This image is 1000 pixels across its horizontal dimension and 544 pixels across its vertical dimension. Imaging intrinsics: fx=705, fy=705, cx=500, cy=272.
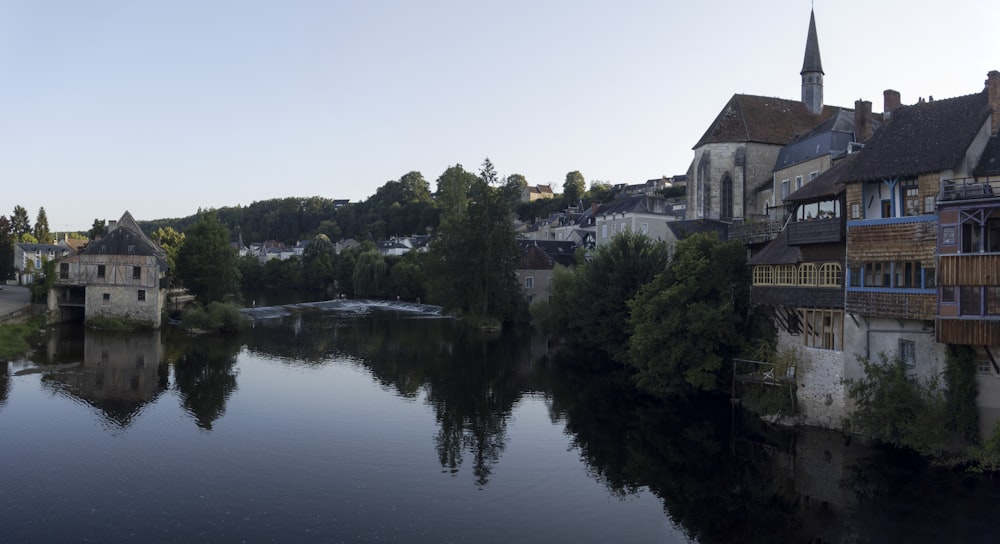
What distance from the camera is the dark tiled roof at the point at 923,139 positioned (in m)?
19.9

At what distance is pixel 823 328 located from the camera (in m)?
23.6

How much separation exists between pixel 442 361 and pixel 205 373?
39.4ft

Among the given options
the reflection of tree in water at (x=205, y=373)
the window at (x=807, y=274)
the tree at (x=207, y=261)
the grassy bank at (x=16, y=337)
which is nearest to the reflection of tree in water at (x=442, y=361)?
the reflection of tree in water at (x=205, y=373)

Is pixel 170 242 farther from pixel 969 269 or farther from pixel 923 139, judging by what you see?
pixel 969 269

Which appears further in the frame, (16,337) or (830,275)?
(16,337)

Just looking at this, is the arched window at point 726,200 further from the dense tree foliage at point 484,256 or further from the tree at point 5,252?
the tree at point 5,252

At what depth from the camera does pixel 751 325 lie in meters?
28.3

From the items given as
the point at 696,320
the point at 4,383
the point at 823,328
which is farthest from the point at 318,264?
the point at 823,328

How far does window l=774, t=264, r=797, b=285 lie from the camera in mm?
24734

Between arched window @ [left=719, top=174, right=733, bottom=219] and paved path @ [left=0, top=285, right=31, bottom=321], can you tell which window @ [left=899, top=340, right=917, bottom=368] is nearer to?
arched window @ [left=719, top=174, right=733, bottom=219]

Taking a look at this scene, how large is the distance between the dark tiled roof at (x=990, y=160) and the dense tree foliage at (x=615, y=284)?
16.3 meters

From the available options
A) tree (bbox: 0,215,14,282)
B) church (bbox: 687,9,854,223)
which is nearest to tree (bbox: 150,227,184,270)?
tree (bbox: 0,215,14,282)

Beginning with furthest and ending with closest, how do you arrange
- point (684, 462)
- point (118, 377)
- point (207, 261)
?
point (207, 261) → point (118, 377) → point (684, 462)

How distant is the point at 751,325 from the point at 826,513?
38.7 ft
